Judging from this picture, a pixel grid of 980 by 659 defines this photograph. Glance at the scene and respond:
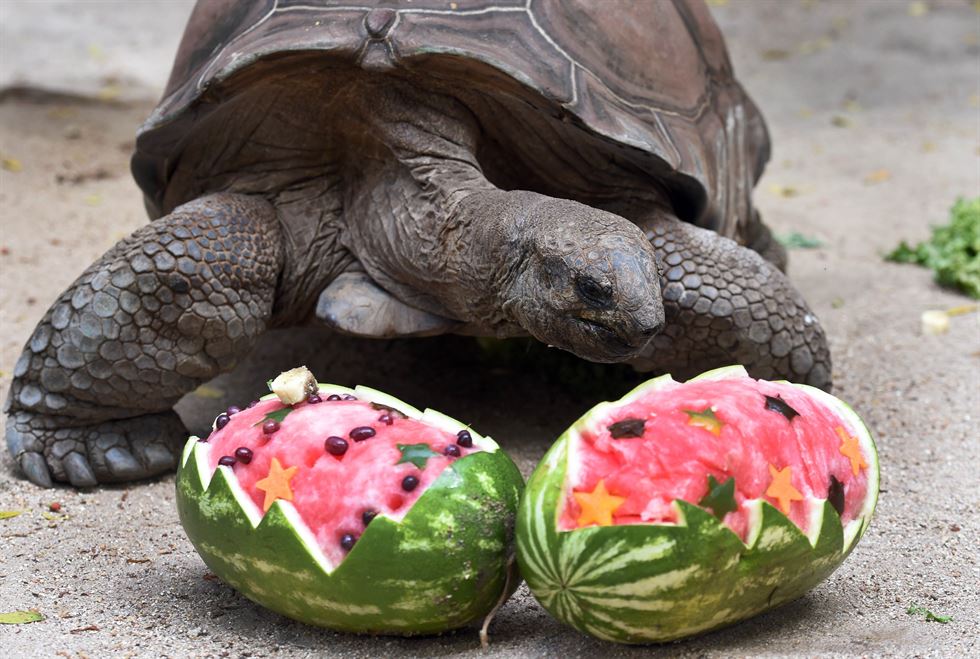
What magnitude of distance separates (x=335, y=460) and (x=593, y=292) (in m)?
0.81

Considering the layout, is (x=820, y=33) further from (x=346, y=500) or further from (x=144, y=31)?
(x=346, y=500)

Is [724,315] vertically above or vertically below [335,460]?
below

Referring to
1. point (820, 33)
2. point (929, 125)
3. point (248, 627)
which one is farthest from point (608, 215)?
point (820, 33)

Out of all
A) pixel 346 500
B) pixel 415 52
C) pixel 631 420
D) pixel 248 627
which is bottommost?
pixel 248 627

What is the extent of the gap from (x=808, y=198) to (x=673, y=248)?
3524 millimetres

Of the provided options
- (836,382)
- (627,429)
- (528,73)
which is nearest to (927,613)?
(627,429)

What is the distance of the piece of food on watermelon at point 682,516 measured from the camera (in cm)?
194

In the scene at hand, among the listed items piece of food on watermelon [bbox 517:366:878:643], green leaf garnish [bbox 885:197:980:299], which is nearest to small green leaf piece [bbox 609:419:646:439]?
piece of food on watermelon [bbox 517:366:878:643]

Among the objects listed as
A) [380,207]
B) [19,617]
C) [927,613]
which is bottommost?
[19,617]

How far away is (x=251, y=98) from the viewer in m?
3.48

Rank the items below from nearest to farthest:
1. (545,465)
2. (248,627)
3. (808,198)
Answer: (545,465) → (248,627) → (808,198)

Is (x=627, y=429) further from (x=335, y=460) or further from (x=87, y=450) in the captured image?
(x=87, y=450)

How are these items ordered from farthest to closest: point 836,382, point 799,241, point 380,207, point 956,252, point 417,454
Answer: point 799,241 < point 956,252 < point 836,382 < point 380,207 < point 417,454

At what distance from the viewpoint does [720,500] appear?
1986 millimetres
